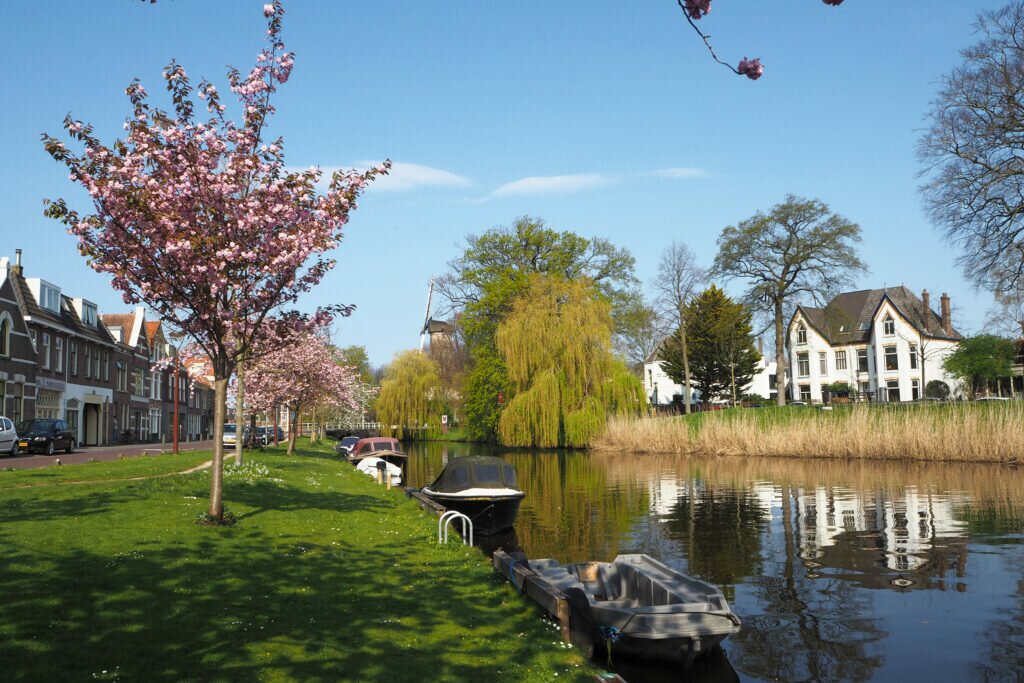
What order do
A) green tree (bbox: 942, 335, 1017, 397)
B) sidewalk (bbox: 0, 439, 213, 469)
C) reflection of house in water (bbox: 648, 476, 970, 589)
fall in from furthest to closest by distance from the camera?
green tree (bbox: 942, 335, 1017, 397) < sidewalk (bbox: 0, 439, 213, 469) < reflection of house in water (bbox: 648, 476, 970, 589)

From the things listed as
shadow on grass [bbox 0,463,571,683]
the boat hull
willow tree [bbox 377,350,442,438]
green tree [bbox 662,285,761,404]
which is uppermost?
green tree [bbox 662,285,761,404]

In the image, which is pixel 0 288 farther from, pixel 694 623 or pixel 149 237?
pixel 694 623

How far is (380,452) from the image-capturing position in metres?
41.1

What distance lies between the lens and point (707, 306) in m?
78.1

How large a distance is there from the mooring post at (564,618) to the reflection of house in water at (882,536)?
7681mm

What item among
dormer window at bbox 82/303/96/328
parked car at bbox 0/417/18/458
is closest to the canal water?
parked car at bbox 0/417/18/458

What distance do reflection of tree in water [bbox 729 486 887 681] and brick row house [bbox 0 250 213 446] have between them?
34.5 m

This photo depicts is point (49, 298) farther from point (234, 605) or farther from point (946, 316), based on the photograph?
point (946, 316)

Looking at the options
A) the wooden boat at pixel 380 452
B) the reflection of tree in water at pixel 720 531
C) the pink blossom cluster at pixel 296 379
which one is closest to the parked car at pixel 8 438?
the pink blossom cluster at pixel 296 379

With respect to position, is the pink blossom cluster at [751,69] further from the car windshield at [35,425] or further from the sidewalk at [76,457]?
the car windshield at [35,425]

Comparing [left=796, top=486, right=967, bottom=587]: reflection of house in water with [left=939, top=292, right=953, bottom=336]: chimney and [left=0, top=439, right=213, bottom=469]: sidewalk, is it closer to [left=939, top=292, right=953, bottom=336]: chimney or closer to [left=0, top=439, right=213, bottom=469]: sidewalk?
[left=0, top=439, right=213, bottom=469]: sidewalk

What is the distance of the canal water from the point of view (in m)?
10.6

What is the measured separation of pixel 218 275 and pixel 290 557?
186 inches

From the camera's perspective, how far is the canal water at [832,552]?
10648mm
